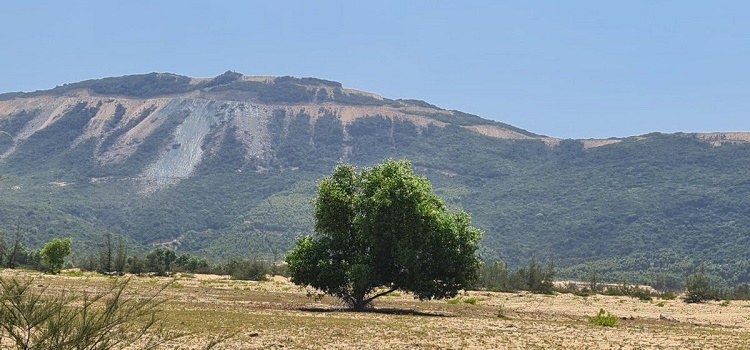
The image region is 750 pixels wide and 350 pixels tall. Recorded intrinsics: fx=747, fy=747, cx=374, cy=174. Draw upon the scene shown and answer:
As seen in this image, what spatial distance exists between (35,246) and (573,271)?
115402mm

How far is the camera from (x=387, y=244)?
37312 millimetres

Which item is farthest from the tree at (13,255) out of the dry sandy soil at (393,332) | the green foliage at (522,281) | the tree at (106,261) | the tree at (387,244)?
the tree at (387,244)

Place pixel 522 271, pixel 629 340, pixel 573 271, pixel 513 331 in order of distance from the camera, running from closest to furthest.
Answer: pixel 629 340, pixel 513 331, pixel 522 271, pixel 573 271

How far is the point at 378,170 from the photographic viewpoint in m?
38.8

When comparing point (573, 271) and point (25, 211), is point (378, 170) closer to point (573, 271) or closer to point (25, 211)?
point (573, 271)

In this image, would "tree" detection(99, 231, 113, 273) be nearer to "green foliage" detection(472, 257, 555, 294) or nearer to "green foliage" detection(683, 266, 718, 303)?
"green foliage" detection(472, 257, 555, 294)

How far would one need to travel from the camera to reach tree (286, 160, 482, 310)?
36.5 meters

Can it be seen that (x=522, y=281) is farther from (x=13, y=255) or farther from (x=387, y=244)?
(x=13, y=255)

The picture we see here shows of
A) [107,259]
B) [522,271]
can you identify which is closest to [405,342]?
[522,271]

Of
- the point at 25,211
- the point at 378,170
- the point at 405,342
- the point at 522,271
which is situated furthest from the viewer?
the point at 25,211

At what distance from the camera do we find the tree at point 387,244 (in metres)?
36.5

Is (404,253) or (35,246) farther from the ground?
(404,253)

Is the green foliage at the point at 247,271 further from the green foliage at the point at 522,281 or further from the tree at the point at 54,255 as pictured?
the green foliage at the point at 522,281

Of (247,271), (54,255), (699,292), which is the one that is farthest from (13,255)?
(699,292)
